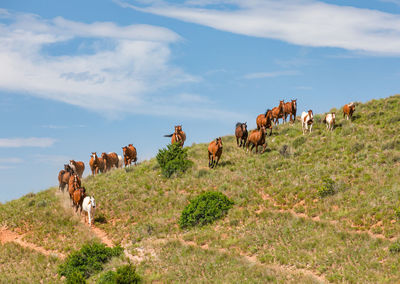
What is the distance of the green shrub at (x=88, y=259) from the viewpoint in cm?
2147

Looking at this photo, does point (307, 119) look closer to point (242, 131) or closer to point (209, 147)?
point (242, 131)

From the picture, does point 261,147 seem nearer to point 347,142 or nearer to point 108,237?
point 347,142

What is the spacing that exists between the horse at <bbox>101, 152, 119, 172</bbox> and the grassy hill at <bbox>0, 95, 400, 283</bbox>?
3.84 meters

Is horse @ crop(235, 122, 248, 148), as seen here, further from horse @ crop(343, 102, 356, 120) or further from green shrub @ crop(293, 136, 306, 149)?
horse @ crop(343, 102, 356, 120)

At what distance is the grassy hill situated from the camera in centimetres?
1836

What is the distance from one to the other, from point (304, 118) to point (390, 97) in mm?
11772

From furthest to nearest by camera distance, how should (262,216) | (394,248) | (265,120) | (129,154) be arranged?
(129,154), (265,120), (262,216), (394,248)

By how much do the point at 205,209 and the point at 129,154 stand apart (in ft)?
57.2

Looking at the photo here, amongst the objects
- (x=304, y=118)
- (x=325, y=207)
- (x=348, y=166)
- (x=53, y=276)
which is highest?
(x=304, y=118)

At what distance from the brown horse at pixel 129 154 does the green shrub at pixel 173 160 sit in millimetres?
6220

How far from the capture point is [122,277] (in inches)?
709

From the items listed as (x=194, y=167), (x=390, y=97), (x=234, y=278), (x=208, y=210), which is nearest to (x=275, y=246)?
(x=234, y=278)

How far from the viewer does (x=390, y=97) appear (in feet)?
144

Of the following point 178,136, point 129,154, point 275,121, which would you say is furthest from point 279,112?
point 129,154
